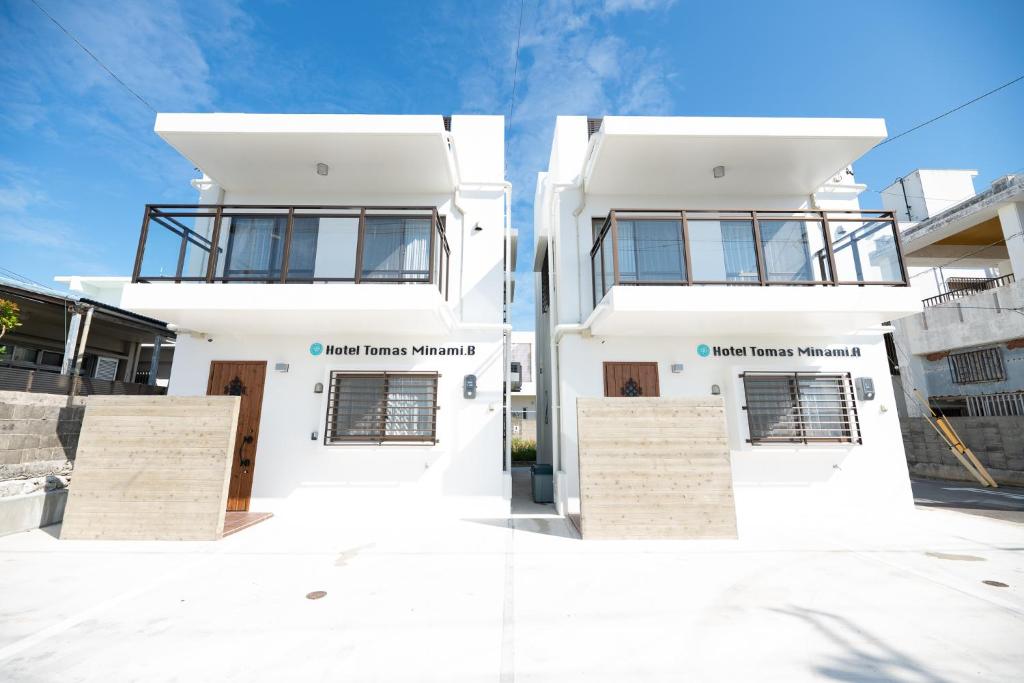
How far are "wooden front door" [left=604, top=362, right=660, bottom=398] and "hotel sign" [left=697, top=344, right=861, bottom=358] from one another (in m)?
0.98

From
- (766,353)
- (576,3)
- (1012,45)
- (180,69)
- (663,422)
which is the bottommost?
(663,422)

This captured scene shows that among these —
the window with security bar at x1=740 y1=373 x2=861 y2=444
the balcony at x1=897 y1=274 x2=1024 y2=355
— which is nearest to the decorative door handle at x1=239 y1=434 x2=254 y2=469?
the window with security bar at x1=740 y1=373 x2=861 y2=444

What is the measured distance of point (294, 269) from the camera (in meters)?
7.31

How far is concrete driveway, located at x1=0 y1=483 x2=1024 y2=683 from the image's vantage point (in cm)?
253

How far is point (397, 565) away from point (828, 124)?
8.91m

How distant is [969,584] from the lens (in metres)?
3.82

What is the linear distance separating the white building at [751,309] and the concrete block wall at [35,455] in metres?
7.40

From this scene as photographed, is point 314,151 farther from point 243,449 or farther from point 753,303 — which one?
point 753,303

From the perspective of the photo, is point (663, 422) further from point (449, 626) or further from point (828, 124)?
point (828, 124)

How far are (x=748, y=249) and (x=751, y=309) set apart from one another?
50.2 inches

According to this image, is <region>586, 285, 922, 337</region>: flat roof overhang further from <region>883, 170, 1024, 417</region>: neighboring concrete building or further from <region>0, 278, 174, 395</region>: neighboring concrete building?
<region>0, 278, 174, 395</region>: neighboring concrete building

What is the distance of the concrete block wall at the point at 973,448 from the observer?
Result: 977 centimetres

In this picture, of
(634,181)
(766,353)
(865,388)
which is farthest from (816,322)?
(634,181)

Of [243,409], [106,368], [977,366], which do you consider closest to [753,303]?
[243,409]
